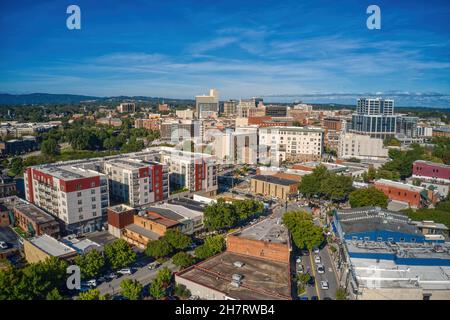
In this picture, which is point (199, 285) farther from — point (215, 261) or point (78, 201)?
point (78, 201)

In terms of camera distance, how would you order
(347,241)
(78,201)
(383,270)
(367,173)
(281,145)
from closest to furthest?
(383,270), (347,241), (78,201), (367,173), (281,145)

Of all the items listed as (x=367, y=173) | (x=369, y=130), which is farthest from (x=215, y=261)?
(x=369, y=130)

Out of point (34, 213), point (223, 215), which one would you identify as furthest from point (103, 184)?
point (223, 215)

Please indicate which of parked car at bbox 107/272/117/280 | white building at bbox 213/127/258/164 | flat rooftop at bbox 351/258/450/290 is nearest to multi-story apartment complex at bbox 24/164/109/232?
parked car at bbox 107/272/117/280

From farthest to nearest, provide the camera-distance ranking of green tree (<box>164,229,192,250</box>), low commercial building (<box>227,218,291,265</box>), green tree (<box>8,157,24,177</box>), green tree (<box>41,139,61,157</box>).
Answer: green tree (<box>41,139,61,157</box>) < green tree (<box>8,157,24,177</box>) < green tree (<box>164,229,192,250</box>) < low commercial building (<box>227,218,291,265</box>)

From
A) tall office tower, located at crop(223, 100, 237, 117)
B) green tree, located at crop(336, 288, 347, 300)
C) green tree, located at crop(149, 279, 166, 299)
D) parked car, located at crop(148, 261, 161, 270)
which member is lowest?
parked car, located at crop(148, 261, 161, 270)

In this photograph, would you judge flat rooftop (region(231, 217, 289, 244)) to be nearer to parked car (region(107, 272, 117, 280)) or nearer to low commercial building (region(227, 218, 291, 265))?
low commercial building (region(227, 218, 291, 265))

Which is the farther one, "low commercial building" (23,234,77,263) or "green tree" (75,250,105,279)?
"low commercial building" (23,234,77,263)
